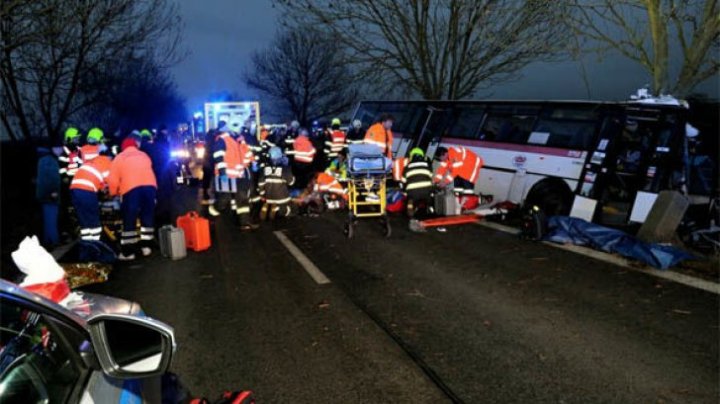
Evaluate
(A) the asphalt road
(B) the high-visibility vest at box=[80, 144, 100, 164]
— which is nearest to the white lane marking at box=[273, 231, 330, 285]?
(A) the asphalt road

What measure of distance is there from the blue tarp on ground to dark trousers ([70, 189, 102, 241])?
6.80 metres

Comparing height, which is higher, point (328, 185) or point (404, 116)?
point (404, 116)

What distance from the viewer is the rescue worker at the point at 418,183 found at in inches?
447

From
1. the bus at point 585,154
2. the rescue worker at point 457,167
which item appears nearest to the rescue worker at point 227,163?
the rescue worker at point 457,167

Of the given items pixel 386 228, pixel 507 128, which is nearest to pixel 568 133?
pixel 507 128

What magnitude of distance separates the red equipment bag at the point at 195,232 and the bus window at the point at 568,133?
22.6 ft

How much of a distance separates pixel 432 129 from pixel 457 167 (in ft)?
14.4

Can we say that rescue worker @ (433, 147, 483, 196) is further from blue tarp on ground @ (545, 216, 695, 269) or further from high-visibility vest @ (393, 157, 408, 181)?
blue tarp on ground @ (545, 216, 695, 269)

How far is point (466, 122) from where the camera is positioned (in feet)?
47.7

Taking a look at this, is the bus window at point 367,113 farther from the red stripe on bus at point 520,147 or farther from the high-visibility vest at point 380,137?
the high-visibility vest at point 380,137

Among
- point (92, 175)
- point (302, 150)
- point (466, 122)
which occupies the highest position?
point (466, 122)

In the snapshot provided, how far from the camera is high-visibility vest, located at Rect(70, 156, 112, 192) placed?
8.38m

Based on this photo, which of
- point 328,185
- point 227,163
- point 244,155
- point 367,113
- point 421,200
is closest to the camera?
point 227,163

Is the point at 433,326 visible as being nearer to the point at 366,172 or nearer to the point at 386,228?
the point at 386,228
